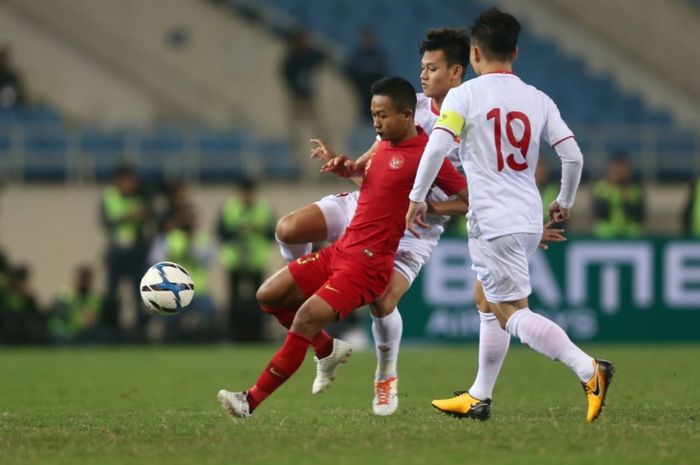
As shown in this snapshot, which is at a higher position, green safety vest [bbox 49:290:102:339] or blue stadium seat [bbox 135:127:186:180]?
blue stadium seat [bbox 135:127:186:180]

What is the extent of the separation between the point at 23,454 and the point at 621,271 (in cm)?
1036

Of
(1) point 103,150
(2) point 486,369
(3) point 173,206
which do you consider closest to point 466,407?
(2) point 486,369

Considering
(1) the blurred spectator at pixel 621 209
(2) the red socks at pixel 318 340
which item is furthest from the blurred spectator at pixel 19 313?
(2) the red socks at pixel 318 340

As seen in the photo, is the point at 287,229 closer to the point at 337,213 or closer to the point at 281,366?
the point at 337,213

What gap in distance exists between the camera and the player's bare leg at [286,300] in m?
7.74

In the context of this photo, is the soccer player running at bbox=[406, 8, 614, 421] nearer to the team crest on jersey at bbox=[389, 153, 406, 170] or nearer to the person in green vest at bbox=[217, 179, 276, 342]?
the team crest on jersey at bbox=[389, 153, 406, 170]

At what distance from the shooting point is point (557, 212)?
7.48 meters

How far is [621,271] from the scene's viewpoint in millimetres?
15633

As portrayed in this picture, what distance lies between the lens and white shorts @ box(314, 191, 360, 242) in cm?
817

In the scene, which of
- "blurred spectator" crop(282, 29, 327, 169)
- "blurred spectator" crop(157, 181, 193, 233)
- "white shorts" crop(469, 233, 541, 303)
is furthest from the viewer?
"blurred spectator" crop(282, 29, 327, 169)

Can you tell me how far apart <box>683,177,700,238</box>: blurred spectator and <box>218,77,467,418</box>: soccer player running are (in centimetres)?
883

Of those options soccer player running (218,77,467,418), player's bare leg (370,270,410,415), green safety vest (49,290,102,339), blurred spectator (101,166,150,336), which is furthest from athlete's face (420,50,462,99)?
green safety vest (49,290,102,339)

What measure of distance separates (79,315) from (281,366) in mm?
9989

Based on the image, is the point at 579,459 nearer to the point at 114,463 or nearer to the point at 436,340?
the point at 114,463
